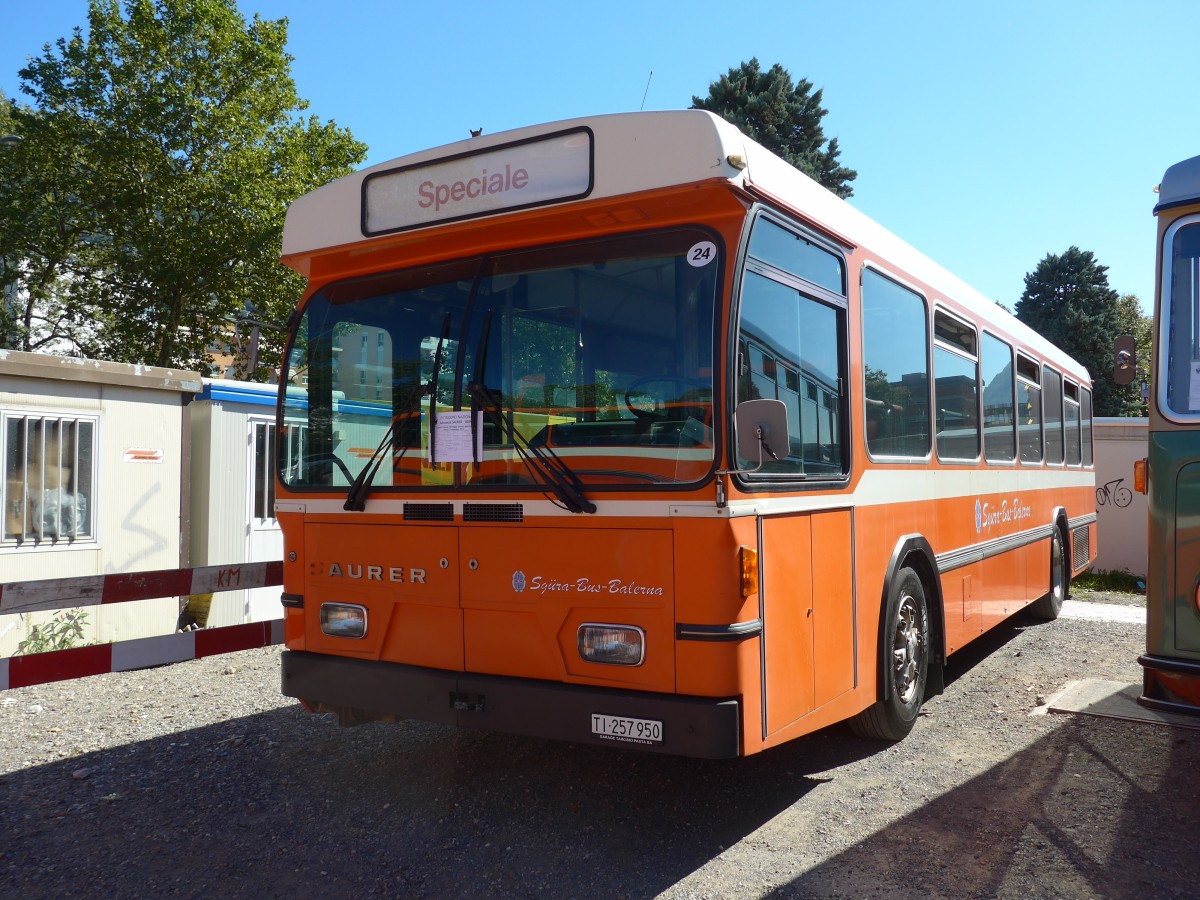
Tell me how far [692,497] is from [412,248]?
1847 mm

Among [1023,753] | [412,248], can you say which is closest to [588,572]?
[412,248]

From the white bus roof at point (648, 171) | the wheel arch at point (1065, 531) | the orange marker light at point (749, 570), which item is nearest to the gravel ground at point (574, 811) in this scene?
the orange marker light at point (749, 570)

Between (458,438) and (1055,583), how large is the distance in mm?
7568

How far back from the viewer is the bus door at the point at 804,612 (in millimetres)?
3758

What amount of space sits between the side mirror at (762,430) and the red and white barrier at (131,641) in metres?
3.32

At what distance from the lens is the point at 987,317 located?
287 inches

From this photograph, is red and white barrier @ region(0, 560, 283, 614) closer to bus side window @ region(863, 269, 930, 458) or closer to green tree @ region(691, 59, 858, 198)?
bus side window @ region(863, 269, 930, 458)

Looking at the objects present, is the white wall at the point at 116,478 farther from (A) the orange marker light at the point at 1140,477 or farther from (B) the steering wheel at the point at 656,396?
(A) the orange marker light at the point at 1140,477

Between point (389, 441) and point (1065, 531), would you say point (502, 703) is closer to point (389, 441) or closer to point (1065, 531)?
point (389, 441)

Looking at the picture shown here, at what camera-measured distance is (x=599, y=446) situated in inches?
151

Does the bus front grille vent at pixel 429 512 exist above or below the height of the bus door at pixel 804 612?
above

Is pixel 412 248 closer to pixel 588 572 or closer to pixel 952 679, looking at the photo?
pixel 588 572

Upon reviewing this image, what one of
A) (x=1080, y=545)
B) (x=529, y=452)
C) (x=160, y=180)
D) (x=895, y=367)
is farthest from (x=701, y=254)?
(x=160, y=180)

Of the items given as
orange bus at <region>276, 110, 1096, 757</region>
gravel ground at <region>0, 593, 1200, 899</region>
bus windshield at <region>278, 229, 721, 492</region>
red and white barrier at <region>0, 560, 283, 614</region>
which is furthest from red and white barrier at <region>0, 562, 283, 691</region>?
bus windshield at <region>278, 229, 721, 492</region>
